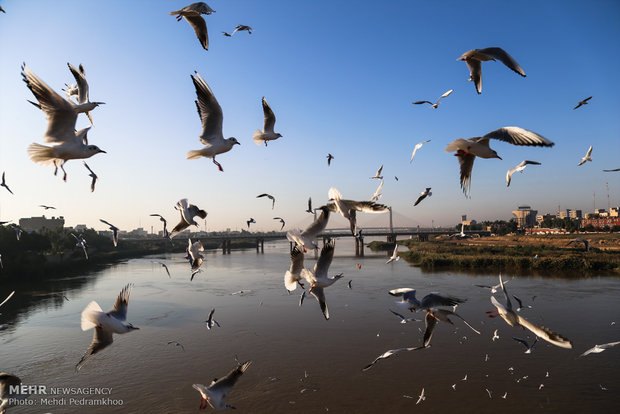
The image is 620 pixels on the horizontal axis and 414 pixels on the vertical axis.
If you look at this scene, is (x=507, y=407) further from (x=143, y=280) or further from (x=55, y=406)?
(x=143, y=280)

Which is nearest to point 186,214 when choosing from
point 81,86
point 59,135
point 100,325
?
point 100,325

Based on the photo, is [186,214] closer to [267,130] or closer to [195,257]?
[195,257]

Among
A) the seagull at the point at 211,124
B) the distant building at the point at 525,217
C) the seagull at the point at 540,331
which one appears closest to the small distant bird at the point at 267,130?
the seagull at the point at 211,124

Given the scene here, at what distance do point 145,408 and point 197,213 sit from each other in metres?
9.88

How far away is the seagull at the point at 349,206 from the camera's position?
4.20m

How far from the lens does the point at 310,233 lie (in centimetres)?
486

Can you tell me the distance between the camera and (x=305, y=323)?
19.5 metres

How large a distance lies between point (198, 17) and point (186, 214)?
254cm

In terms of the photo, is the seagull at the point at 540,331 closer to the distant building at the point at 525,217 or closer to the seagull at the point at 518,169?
the seagull at the point at 518,169

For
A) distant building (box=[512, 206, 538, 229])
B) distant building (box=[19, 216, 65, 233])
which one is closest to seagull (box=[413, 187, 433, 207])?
distant building (box=[19, 216, 65, 233])

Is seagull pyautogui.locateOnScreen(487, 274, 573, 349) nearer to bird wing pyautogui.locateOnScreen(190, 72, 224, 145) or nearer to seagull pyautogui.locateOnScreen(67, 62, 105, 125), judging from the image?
bird wing pyautogui.locateOnScreen(190, 72, 224, 145)

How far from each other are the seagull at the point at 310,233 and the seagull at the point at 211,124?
1.49m

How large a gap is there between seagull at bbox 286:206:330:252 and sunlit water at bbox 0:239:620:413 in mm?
8408

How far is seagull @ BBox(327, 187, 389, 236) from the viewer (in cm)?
420
